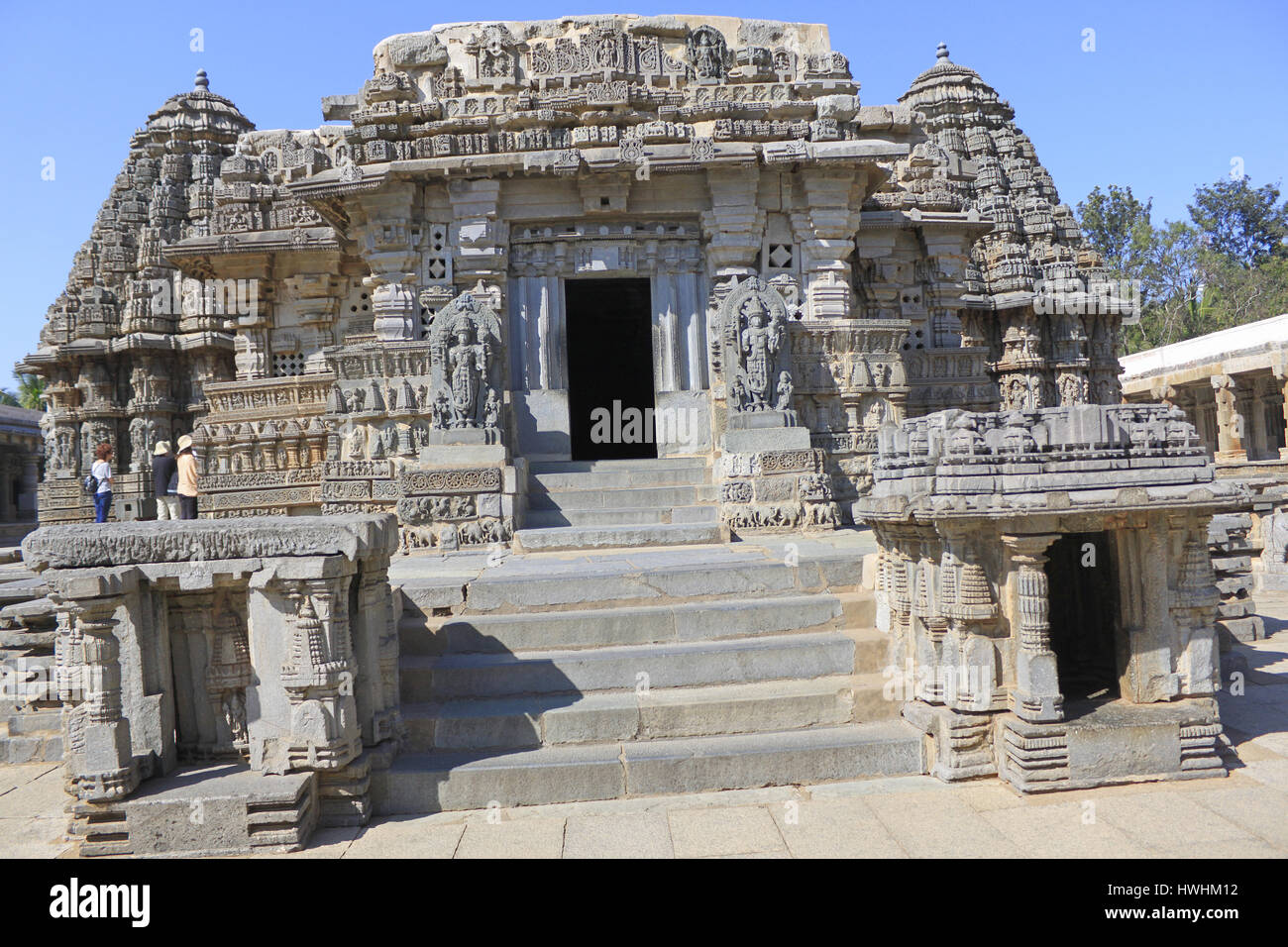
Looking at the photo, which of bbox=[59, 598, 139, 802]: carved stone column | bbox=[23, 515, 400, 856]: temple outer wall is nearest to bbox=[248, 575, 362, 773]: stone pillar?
bbox=[23, 515, 400, 856]: temple outer wall

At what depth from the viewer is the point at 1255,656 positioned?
22.5 feet

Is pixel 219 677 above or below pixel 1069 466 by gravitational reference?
below

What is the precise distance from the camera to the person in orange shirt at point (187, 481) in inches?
343

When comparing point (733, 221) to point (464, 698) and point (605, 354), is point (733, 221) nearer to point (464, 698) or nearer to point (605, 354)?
point (464, 698)

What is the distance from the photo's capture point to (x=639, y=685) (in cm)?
509

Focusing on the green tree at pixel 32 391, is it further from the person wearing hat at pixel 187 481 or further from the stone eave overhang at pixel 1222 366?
the stone eave overhang at pixel 1222 366

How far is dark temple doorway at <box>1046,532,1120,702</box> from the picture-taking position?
542 cm

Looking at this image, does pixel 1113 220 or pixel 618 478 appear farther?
pixel 1113 220

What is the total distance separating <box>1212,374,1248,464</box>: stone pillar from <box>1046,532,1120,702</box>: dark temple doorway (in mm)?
16922

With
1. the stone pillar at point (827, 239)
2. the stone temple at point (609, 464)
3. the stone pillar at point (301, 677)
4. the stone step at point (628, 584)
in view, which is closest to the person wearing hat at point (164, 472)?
the stone temple at point (609, 464)

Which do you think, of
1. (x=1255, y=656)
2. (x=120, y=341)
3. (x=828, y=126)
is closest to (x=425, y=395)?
→ (x=828, y=126)

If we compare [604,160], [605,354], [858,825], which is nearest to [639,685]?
[858,825]

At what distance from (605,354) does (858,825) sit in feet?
45.2

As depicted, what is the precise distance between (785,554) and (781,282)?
5.00 m
